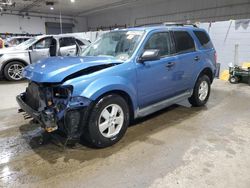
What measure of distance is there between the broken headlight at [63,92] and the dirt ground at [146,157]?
2.50 ft

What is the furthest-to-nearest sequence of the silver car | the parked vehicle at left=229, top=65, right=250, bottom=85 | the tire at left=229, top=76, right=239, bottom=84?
the silver car → the tire at left=229, top=76, right=239, bottom=84 → the parked vehicle at left=229, top=65, right=250, bottom=85

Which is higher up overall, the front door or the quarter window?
the quarter window

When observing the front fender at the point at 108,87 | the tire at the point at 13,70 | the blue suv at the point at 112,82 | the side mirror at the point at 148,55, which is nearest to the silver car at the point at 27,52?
the tire at the point at 13,70

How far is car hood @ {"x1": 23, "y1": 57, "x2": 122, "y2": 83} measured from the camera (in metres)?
2.50

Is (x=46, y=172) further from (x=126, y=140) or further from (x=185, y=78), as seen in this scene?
(x=185, y=78)

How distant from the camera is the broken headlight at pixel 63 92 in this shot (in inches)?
97.4

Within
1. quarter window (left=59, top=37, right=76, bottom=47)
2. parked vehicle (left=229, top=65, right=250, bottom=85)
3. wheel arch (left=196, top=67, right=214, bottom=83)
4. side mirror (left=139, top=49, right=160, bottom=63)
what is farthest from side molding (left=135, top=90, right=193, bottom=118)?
quarter window (left=59, top=37, right=76, bottom=47)

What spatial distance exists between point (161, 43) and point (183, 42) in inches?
23.6

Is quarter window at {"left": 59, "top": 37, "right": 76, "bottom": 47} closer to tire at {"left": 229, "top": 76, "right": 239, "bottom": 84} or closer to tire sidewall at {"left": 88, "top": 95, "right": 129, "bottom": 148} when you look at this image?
tire at {"left": 229, "top": 76, "right": 239, "bottom": 84}

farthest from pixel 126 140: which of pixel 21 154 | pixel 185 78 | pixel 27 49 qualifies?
pixel 27 49

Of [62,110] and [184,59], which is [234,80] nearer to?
[184,59]

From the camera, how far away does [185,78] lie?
389 centimetres

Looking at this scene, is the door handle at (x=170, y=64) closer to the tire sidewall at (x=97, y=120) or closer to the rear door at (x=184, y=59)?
the rear door at (x=184, y=59)

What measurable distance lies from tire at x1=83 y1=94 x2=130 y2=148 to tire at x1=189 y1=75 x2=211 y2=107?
6.31ft
